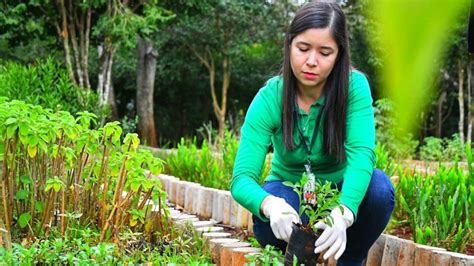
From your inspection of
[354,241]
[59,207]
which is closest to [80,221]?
[59,207]

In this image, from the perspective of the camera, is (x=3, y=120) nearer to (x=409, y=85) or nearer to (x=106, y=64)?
(x=409, y=85)

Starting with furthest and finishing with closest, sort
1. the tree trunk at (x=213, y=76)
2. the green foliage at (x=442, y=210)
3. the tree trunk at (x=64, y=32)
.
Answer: the tree trunk at (x=213, y=76)
the tree trunk at (x=64, y=32)
the green foliage at (x=442, y=210)

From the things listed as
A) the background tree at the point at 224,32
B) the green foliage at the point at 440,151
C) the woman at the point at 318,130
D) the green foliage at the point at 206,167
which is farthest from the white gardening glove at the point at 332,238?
the background tree at the point at 224,32

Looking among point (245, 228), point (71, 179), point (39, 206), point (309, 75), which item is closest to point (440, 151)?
point (245, 228)

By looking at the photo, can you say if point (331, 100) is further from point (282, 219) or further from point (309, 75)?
point (282, 219)

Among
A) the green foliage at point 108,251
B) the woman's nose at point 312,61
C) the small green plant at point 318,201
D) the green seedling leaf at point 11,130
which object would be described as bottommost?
the green foliage at point 108,251

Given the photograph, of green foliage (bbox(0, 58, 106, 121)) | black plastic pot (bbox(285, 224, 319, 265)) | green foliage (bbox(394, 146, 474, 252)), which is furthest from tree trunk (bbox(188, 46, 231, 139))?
black plastic pot (bbox(285, 224, 319, 265))

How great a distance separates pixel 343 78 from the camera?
2156 mm

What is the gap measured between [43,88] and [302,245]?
493cm

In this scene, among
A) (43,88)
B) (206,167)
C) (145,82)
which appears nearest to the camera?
(206,167)

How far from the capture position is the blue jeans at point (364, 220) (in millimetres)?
2195

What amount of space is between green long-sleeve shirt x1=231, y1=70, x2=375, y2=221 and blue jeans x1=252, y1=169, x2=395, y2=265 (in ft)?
0.27

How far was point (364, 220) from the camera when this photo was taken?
222 centimetres

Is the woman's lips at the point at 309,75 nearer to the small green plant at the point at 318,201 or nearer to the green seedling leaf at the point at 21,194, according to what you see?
the small green plant at the point at 318,201
